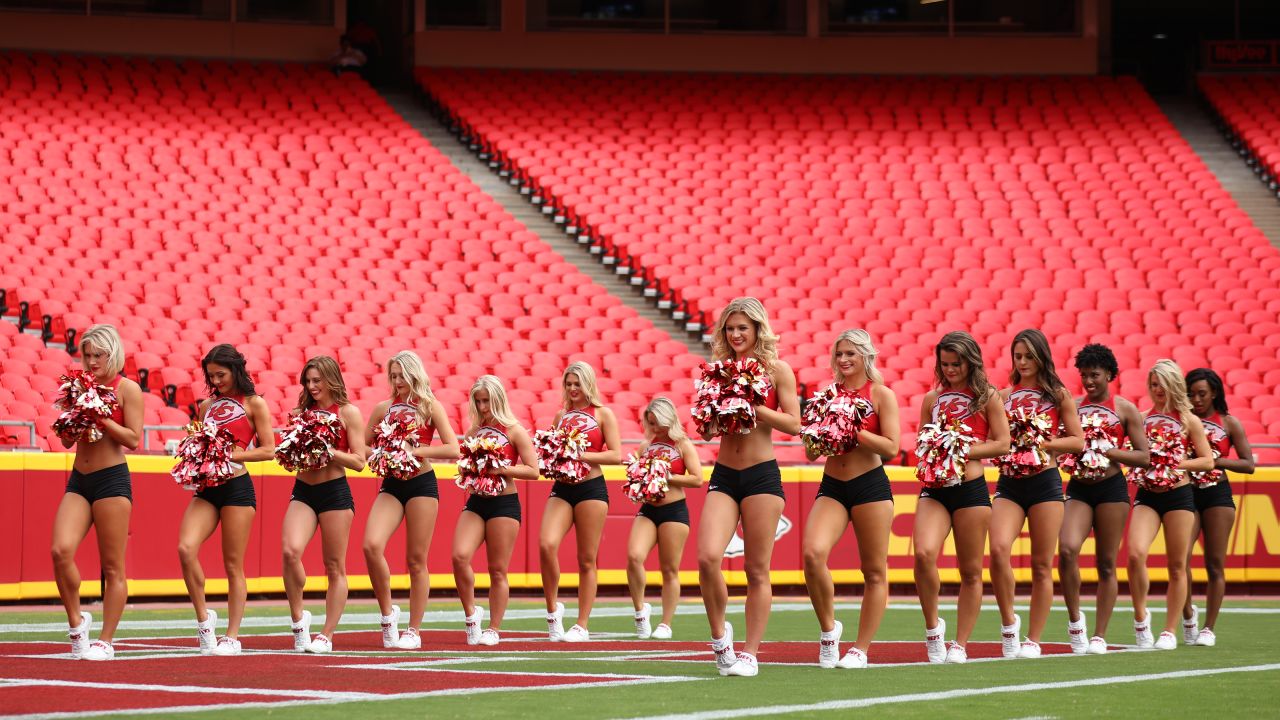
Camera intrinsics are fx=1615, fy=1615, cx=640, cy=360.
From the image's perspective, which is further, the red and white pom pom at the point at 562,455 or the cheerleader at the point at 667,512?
the cheerleader at the point at 667,512

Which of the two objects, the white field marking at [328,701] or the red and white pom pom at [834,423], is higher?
the red and white pom pom at [834,423]

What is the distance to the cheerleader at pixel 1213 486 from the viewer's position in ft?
35.5

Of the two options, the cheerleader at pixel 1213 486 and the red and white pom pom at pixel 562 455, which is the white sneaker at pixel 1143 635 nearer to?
the cheerleader at pixel 1213 486

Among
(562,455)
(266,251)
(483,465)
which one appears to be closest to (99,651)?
(483,465)

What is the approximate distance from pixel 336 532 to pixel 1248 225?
1875cm

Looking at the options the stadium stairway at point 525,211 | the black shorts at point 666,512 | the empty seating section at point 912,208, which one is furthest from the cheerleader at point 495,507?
the stadium stairway at point 525,211

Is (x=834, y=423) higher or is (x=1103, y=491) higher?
(x=834, y=423)

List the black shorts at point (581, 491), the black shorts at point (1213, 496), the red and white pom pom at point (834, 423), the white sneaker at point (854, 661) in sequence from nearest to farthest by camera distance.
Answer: the red and white pom pom at point (834, 423)
the white sneaker at point (854, 661)
the black shorts at point (1213, 496)
the black shorts at point (581, 491)

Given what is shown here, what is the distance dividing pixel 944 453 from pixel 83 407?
4736mm

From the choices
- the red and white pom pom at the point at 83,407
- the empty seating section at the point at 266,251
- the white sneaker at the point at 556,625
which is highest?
the empty seating section at the point at 266,251

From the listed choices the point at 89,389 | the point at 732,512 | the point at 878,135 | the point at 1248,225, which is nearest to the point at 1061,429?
the point at 732,512

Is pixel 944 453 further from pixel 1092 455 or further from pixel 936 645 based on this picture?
pixel 1092 455

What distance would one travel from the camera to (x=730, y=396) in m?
7.92

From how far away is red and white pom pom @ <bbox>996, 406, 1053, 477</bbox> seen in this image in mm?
9227
